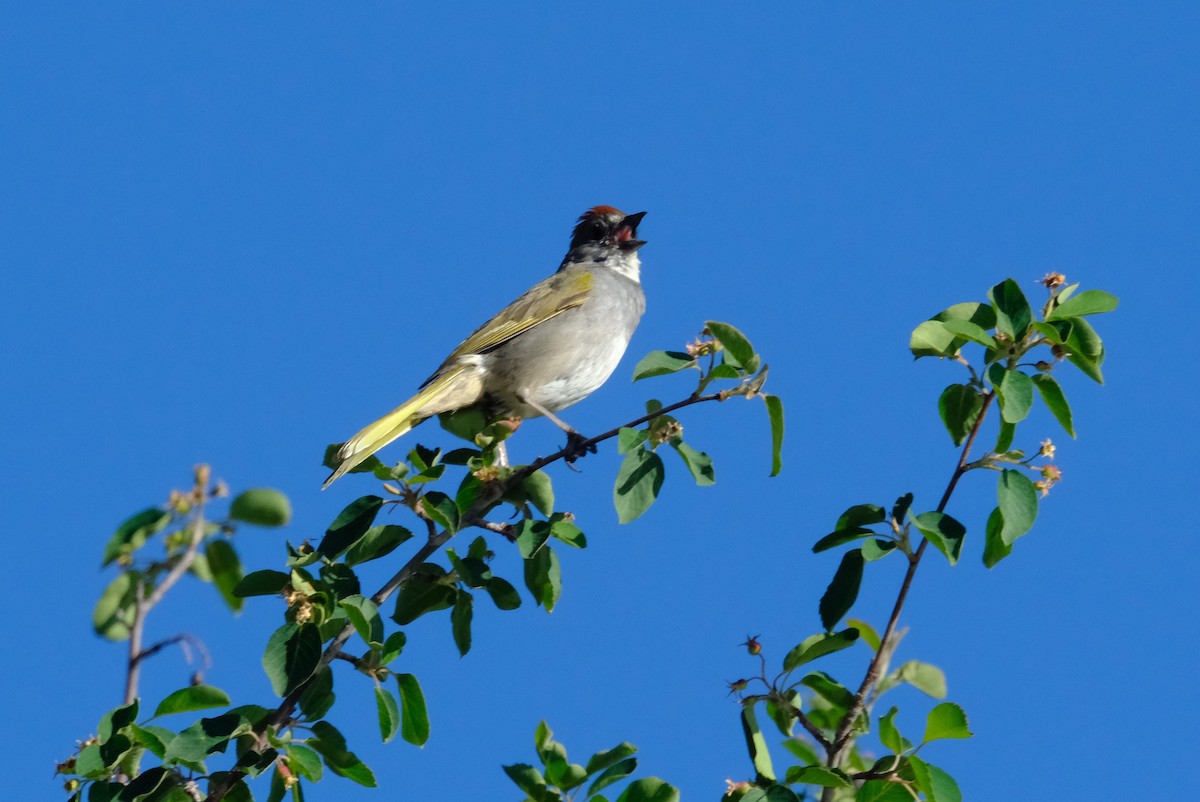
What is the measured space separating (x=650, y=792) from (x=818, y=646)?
2.06 feet

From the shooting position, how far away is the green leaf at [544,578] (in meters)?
4.23

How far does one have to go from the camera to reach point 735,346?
4031mm

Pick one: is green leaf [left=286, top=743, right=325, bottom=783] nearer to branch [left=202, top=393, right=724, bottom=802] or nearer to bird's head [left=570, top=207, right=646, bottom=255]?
branch [left=202, top=393, right=724, bottom=802]

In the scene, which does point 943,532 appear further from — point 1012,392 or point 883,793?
point 883,793

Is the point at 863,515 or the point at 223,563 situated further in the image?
the point at 223,563

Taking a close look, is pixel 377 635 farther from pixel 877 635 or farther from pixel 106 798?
pixel 877 635

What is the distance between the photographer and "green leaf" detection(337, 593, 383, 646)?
3.69m

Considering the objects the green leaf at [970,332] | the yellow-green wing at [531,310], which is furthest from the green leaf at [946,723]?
the yellow-green wing at [531,310]

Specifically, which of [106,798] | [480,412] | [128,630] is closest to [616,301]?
[480,412]

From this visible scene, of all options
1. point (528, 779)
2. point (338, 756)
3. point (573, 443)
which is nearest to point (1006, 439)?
point (528, 779)

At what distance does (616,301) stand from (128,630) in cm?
357

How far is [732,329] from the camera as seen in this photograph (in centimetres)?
400

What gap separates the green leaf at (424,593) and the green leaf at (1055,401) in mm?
1853

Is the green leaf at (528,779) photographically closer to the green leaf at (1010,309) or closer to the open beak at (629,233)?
the green leaf at (1010,309)
